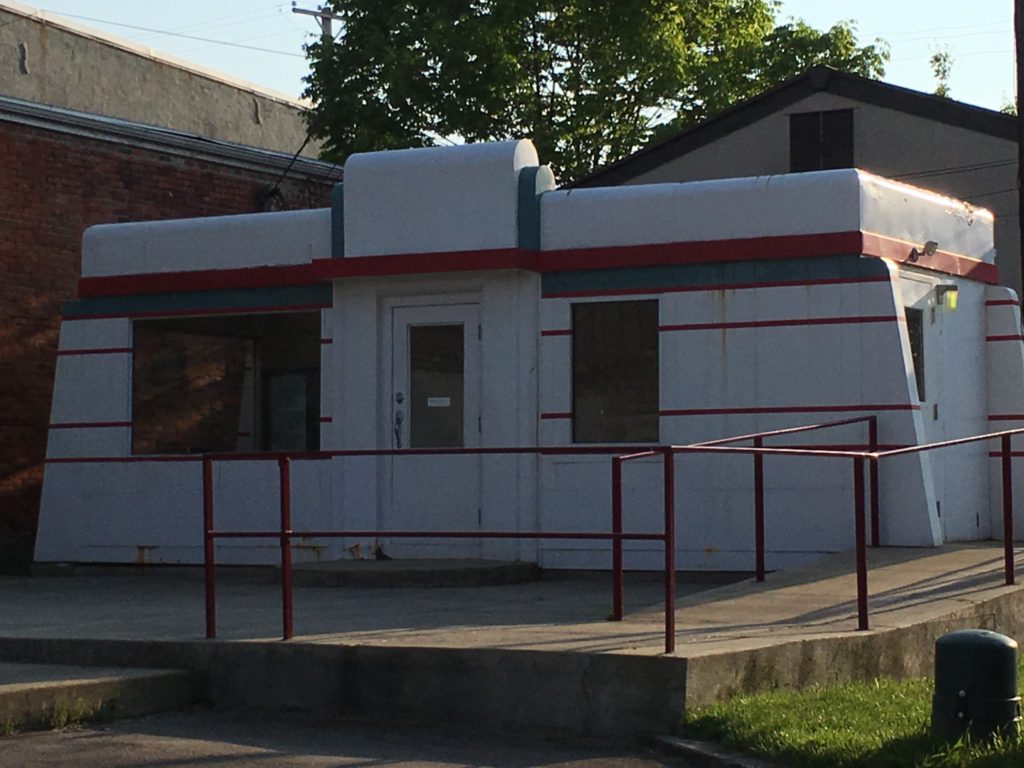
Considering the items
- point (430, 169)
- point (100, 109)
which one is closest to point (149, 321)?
point (430, 169)

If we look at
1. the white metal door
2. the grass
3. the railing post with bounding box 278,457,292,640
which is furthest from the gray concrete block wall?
the grass

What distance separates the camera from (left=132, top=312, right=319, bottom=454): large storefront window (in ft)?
53.5

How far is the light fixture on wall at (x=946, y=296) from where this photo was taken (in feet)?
48.9

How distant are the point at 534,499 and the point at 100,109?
1507 centimetres

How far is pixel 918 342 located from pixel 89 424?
785 centimetres

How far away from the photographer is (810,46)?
3769 centimetres

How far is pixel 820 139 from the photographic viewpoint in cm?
2689

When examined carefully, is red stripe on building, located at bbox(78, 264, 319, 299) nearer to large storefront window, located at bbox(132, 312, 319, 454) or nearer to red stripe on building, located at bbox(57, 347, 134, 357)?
large storefront window, located at bbox(132, 312, 319, 454)

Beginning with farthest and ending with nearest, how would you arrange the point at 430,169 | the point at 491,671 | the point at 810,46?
the point at 810,46 < the point at 430,169 < the point at 491,671

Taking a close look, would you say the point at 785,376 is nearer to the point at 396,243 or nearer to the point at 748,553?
the point at 748,553

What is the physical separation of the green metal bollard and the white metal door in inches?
293

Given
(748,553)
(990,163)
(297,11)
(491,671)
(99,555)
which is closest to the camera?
(491,671)

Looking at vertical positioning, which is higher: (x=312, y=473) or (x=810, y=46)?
(x=810, y=46)

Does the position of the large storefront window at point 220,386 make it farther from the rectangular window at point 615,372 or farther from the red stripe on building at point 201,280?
the rectangular window at point 615,372
